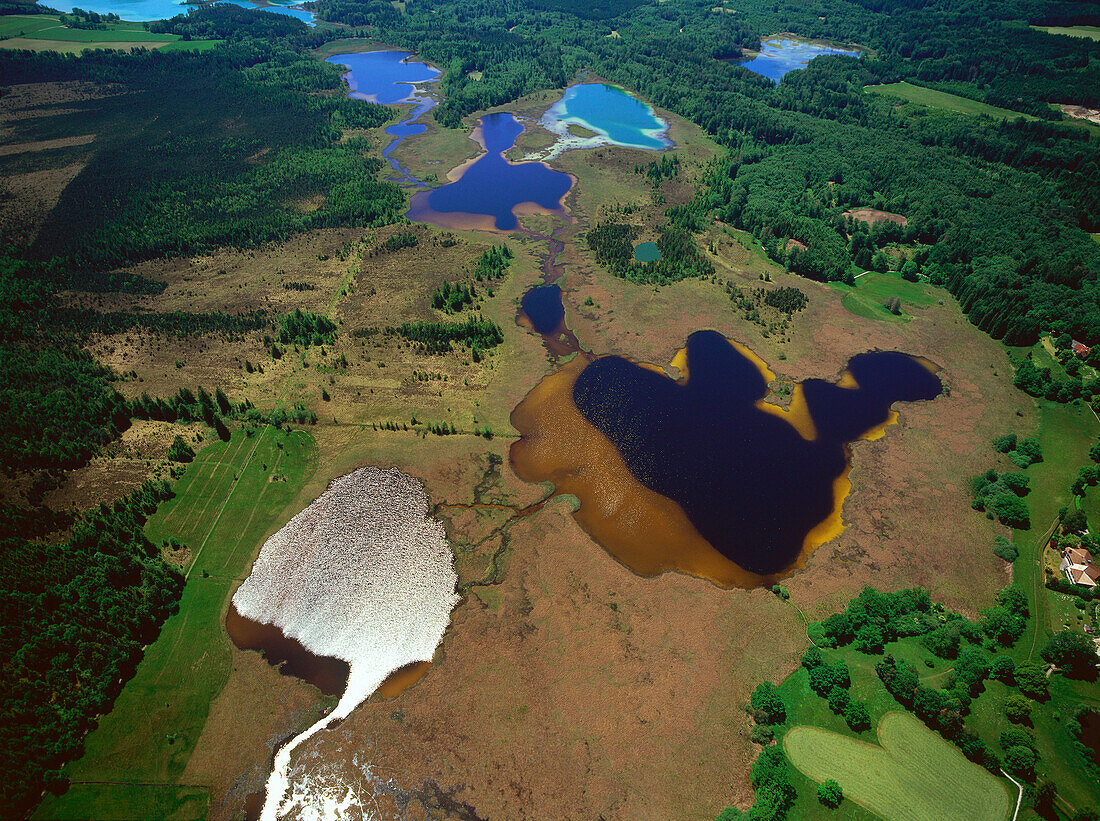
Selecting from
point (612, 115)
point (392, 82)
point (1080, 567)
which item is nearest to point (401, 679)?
point (1080, 567)

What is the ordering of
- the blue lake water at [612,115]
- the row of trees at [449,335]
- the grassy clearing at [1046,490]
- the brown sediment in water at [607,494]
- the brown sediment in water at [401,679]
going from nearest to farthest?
the brown sediment in water at [401,679] → the grassy clearing at [1046,490] → the brown sediment in water at [607,494] → the row of trees at [449,335] → the blue lake water at [612,115]

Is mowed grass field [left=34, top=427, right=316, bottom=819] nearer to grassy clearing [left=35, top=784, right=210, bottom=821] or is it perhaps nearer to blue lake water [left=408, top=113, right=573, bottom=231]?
grassy clearing [left=35, top=784, right=210, bottom=821]

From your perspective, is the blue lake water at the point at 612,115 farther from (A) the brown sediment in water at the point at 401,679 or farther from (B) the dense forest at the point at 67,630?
(B) the dense forest at the point at 67,630

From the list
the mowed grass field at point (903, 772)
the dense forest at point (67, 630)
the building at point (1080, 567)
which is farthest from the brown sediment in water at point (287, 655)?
the building at point (1080, 567)

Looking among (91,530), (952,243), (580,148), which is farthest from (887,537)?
(580,148)

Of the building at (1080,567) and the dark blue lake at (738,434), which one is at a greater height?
the building at (1080,567)

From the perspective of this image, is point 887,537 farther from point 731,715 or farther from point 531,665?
point 531,665

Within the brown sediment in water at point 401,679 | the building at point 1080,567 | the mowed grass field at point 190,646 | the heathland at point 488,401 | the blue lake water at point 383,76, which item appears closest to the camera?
the mowed grass field at point 190,646
